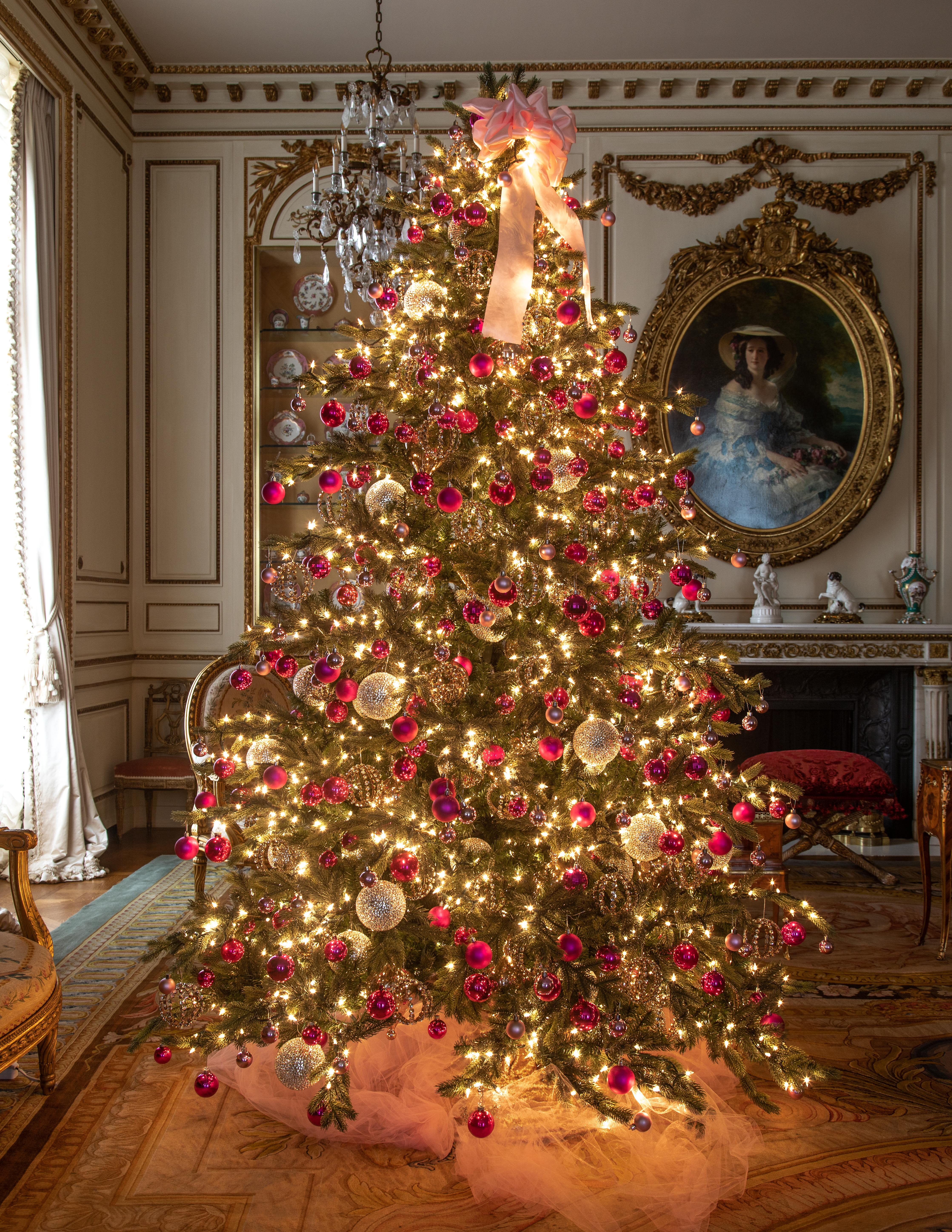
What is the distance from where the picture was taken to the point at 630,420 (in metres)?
2.17

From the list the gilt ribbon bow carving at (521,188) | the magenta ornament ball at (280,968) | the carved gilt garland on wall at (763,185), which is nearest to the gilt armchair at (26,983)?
the magenta ornament ball at (280,968)

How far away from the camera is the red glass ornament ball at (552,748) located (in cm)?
179

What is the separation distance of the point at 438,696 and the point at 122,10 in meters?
4.23

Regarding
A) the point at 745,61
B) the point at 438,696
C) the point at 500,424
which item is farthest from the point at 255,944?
the point at 745,61

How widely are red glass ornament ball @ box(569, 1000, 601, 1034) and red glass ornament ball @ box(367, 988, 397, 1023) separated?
0.36 m

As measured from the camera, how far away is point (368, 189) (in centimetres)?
373

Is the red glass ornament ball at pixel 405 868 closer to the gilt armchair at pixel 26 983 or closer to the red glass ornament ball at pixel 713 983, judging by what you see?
the red glass ornament ball at pixel 713 983

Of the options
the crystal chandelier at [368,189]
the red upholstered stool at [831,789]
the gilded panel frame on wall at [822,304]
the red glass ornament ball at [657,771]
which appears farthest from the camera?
the gilded panel frame on wall at [822,304]

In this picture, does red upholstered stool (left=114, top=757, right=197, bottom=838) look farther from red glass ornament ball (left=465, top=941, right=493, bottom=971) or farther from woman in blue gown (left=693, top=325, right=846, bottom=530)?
woman in blue gown (left=693, top=325, right=846, bottom=530)

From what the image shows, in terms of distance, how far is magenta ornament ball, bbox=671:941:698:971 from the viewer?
1.84 m

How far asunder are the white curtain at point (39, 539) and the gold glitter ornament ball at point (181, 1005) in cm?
226

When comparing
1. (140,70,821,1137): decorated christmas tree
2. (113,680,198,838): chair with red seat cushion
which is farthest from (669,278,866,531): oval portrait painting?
(113,680,198,838): chair with red seat cushion

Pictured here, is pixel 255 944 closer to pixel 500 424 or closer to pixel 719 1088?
pixel 719 1088

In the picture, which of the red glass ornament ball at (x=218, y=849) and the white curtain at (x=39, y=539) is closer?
the red glass ornament ball at (x=218, y=849)
